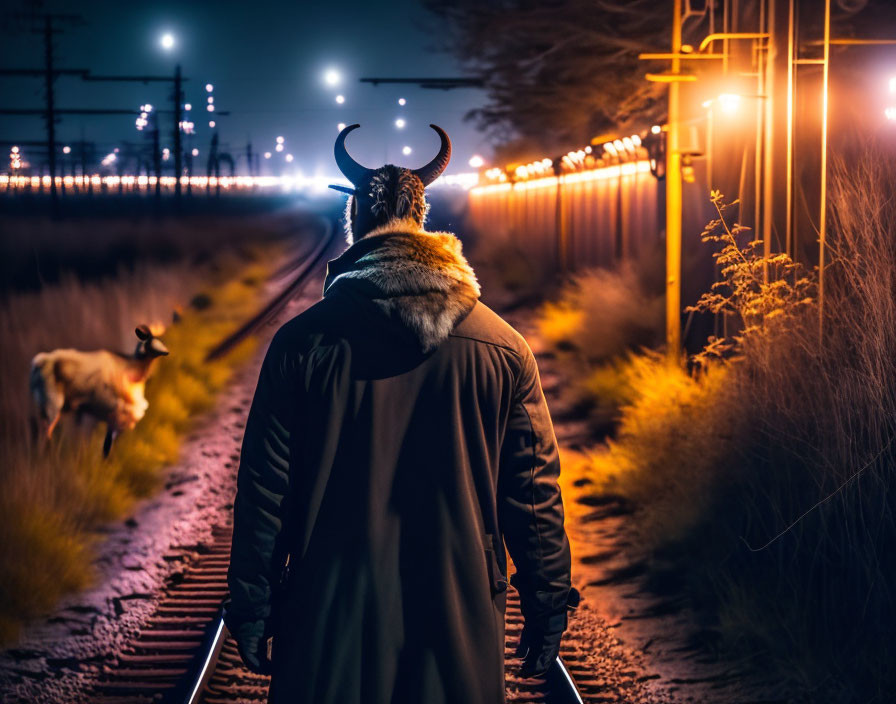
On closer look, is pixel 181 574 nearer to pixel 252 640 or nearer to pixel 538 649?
pixel 252 640

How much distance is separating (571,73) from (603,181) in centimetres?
226

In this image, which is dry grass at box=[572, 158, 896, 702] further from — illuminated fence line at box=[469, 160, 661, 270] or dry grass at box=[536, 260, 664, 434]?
illuminated fence line at box=[469, 160, 661, 270]

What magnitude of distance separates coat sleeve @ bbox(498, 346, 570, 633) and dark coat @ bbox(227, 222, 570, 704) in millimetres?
117

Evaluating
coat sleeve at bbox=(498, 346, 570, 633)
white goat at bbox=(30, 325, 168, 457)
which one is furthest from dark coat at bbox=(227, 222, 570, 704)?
white goat at bbox=(30, 325, 168, 457)

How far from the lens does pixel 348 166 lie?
3.42 meters

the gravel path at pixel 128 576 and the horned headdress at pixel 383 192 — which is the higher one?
the horned headdress at pixel 383 192

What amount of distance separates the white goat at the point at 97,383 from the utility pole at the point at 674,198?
562 cm

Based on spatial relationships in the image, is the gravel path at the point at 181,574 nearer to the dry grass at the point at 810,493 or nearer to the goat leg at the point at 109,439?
the dry grass at the point at 810,493

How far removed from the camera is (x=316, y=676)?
306 centimetres

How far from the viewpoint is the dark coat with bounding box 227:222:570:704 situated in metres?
3.05

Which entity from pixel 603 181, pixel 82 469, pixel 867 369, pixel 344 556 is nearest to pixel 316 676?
pixel 344 556

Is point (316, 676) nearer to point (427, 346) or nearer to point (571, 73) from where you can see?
point (427, 346)

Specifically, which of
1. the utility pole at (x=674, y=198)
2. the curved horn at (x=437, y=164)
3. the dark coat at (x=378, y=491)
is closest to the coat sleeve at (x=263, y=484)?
the dark coat at (x=378, y=491)

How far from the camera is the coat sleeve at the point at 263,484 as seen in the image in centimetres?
309
